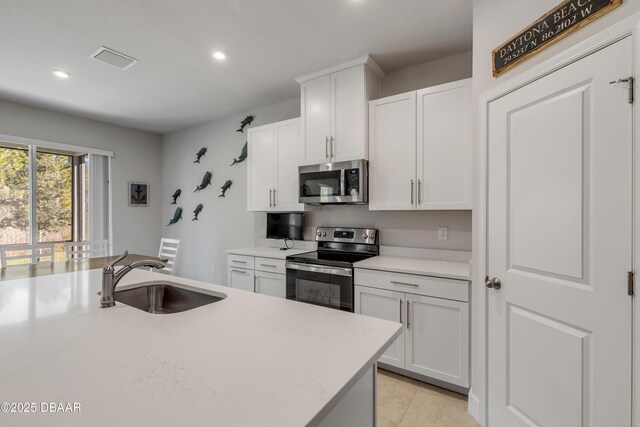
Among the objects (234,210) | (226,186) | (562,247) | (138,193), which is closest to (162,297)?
(562,247)

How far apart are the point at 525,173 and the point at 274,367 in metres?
1.54

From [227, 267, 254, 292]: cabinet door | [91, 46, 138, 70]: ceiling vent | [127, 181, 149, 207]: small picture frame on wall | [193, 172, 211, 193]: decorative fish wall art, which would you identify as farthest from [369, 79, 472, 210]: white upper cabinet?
[127, 181, 149, 207]: small picture frame on wall

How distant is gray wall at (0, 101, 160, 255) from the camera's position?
12.4ft

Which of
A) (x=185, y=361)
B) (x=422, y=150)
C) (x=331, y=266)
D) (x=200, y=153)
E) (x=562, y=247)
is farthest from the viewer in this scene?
(x=200, y=153)

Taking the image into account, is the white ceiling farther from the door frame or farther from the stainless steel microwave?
the stainless steel microwave

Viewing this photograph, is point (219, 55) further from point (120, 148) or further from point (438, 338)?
point (120, 148)

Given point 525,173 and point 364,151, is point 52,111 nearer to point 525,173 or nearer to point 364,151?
point 364,151

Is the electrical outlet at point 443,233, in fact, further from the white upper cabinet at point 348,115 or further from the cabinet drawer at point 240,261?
the cabinet drawer at point 240,261

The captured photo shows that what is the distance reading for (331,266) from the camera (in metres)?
2.56

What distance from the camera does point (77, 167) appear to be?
14.5 ft

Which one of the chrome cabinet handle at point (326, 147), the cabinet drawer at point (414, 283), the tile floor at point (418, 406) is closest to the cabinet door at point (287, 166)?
the chrome cabinet handle at point (326, 147)

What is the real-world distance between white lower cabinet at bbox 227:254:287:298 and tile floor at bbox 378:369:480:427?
4.15 feet

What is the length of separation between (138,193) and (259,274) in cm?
316

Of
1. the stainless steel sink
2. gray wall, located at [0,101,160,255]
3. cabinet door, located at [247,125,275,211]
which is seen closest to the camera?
the stainless steel sink
